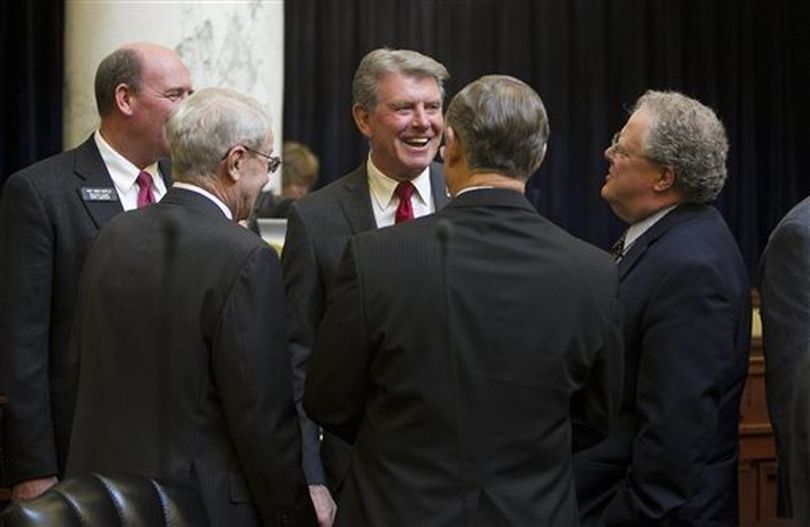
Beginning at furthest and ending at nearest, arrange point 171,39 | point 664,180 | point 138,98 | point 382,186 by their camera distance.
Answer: point 171,39
point 138,98
point 382,186
point 664,180

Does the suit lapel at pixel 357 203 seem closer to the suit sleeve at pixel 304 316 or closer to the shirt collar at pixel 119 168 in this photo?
the suit sleeve at pixel 304 316

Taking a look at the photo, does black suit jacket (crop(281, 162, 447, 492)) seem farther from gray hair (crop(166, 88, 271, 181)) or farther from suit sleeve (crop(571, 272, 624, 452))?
suit sleeve (crop(571, 272, 624, 452))

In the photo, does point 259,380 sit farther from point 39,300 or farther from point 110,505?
point 39,300

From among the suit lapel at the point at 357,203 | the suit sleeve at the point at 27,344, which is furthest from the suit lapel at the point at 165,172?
the suit lapel at the point at 357,203

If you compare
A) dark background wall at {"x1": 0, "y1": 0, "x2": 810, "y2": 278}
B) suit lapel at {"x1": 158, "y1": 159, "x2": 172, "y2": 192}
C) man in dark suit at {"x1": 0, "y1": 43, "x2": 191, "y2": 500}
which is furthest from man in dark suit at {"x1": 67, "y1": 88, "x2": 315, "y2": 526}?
dark background wall at {"x1": 0, "y1": 0, "x2": 810, "y2": 278}

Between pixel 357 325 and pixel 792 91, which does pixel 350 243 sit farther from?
pixel 792 91

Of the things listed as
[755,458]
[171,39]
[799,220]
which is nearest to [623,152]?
[799,220]

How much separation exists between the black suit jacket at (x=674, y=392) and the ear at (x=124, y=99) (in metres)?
1.26

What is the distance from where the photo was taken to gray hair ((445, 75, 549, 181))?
294 cm

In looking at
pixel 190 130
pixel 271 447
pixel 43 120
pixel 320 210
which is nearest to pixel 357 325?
pixel 271 447

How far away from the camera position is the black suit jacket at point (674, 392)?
11.2 feet

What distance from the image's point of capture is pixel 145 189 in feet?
12.9

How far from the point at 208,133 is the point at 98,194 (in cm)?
74

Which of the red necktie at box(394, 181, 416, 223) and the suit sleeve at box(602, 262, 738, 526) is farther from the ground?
the red necktie at box(394, 181, 416, 223)
